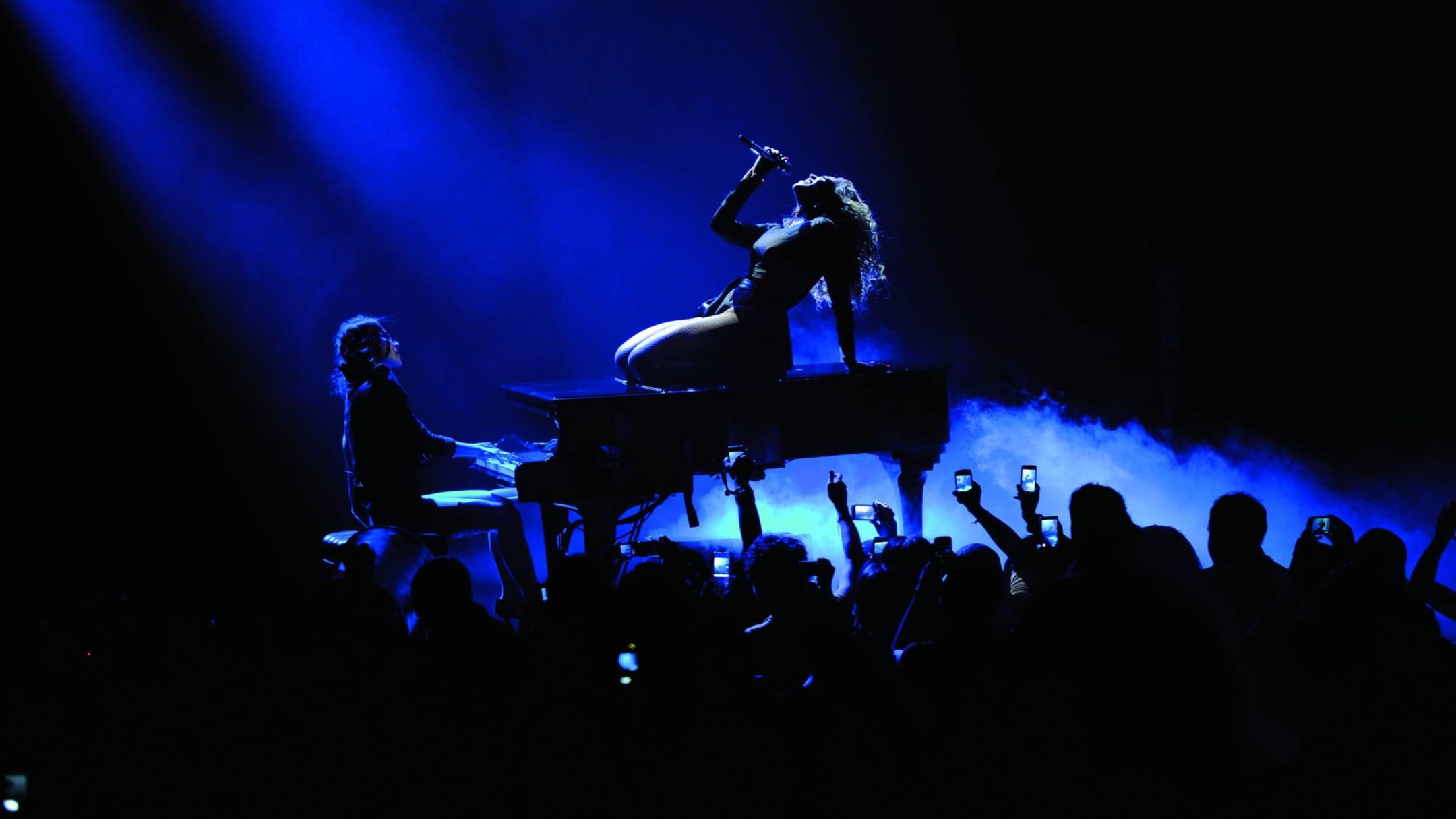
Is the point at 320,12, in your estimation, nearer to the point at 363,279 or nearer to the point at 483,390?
the point at 363,279

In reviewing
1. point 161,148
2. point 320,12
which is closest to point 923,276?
point 320,12

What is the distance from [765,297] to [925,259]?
2.17 m

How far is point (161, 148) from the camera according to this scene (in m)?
5.52

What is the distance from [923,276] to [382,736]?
5.17 meters

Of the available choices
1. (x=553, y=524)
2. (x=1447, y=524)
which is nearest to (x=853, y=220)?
(x=553, y=524)

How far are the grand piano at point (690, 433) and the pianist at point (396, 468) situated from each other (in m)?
0.20

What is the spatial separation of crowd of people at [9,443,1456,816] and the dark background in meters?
1.58

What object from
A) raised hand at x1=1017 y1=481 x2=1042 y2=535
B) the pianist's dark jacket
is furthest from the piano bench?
raised hand at x1=1017 y1=481 x2=1042 y2=535

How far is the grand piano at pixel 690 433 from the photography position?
442 centimetres

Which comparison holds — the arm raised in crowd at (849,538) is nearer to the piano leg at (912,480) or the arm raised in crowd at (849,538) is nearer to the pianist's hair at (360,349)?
the piano leg at (912,480)

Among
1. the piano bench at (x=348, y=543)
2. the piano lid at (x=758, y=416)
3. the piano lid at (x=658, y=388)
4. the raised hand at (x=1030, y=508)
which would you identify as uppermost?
the piano lid at (x=658, y=388)

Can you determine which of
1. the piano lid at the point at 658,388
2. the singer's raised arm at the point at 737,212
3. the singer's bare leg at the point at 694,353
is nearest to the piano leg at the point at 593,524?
the piano lid at the point at 658,388

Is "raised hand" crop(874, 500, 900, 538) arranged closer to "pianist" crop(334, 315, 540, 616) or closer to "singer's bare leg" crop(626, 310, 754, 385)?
"singer's bare leg" crop(626, 310, 754, 385)

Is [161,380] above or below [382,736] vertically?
above
